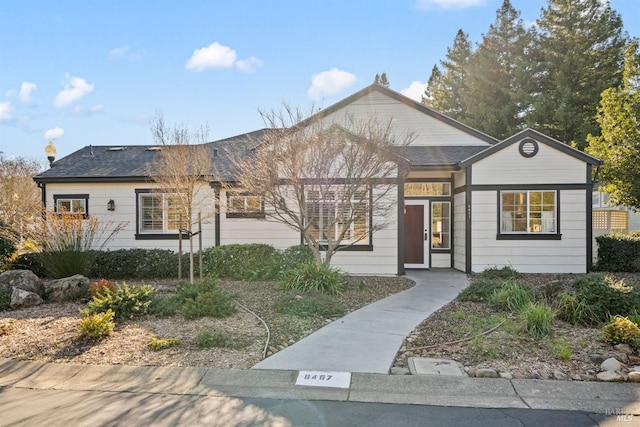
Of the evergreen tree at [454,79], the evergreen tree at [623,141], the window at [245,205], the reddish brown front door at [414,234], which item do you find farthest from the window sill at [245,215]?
the evergreen tree at [454,79]

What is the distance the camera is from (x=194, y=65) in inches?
510

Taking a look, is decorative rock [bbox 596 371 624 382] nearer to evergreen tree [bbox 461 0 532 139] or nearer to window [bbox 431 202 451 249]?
window [bbox 431 202 451 249]

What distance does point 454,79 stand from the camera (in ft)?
104

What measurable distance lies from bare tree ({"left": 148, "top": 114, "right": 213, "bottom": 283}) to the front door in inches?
260

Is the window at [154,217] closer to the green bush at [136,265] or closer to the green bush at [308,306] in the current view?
the green bush at [136,265]

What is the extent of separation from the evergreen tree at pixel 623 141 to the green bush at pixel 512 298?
833 centimetres

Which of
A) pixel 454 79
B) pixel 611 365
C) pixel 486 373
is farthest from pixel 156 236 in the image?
pixel 454 79

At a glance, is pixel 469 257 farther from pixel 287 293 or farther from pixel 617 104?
pixel 617 104

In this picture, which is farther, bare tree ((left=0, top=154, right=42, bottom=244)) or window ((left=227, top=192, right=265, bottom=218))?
→ bare tree ((left=0, top=154, right=42, bottom=244))

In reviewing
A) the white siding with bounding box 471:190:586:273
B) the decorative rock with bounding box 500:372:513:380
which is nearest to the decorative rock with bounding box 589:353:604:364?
the decorative rock with bounding box 500:372:513:380

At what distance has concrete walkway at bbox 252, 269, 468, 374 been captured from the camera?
4855 millimetres

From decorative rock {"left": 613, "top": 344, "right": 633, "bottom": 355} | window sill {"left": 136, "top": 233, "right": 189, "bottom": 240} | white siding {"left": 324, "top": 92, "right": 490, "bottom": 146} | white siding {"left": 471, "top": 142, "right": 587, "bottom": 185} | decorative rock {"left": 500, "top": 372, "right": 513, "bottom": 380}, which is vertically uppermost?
white siding {"left": 324, "top": 92, "right": 490, "bottom": 146}

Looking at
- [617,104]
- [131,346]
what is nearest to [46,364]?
[131,346]

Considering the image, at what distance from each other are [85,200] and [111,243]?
167cm
